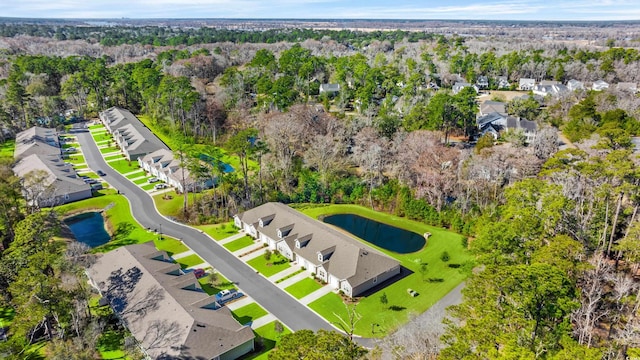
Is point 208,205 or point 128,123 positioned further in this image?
point 128,123

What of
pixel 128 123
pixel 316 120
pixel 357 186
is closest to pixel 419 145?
pixel 357 186

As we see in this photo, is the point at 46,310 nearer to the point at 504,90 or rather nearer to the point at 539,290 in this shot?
the point at 539,290

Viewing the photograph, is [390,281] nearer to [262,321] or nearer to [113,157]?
[262,321]

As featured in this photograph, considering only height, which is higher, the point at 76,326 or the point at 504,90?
the point at 504,90

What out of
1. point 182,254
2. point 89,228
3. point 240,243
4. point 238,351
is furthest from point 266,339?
point 89,228

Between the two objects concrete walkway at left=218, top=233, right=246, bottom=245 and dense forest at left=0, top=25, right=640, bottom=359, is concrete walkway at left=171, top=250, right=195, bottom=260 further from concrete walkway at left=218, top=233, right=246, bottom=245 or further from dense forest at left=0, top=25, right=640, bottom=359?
dense forest at left=0, top=25, right=640, bottom=359

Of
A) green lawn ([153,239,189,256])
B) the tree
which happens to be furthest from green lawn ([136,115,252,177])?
the tree
